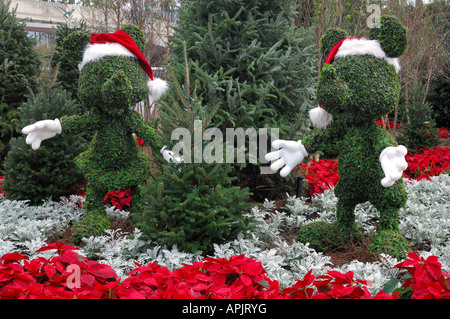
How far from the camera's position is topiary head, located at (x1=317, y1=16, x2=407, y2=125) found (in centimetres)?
286

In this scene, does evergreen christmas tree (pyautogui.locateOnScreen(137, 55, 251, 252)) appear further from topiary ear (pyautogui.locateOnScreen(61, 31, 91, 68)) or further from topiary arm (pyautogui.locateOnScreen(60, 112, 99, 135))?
topiary ear (pyautogui.locateOnScreen(61, 31, 91, 68))

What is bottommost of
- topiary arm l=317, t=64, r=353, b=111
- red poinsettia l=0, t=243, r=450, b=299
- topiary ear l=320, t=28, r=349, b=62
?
red poinsettia l=0, t=243, r=450, b=299

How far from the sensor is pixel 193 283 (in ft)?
7.17

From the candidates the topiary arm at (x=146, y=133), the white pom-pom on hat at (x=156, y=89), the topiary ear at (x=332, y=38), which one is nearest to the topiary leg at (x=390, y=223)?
the topiary ear at (x=332, y=38)

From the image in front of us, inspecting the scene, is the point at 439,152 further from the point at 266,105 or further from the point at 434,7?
the point at 434,7

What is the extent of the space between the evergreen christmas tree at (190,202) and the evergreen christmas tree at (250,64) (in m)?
0.88

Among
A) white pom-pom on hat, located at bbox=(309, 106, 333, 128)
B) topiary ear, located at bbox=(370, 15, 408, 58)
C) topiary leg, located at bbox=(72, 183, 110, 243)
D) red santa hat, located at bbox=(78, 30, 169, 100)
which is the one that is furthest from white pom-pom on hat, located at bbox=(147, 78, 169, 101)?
topiary ear, located at bbox=(370, 15, 408, 58)

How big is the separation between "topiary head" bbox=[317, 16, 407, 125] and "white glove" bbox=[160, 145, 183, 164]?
119 cm

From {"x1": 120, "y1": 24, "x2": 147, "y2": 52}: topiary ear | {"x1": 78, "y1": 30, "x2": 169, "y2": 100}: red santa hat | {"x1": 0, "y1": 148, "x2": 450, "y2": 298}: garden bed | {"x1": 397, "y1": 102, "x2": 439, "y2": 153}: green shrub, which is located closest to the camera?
{"x1": 0, "y1": 148, "x2": 450, "y2": 298}: garden bed

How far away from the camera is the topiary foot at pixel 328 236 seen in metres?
3.23

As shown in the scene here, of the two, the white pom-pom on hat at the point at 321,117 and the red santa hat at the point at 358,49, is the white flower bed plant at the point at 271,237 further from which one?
the red santa hat at the point at 358,49

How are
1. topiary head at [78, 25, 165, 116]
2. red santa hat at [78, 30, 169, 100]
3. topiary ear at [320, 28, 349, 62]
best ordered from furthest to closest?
red santa hat at [78, 30, 169, 100]
topiary head at [78, 25, 165, 116]
topiary ear at [320, 28, 349, 62]

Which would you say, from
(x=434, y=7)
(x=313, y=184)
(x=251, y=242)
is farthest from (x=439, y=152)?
(x=434, y=7)

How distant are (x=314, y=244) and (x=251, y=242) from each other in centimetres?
54
